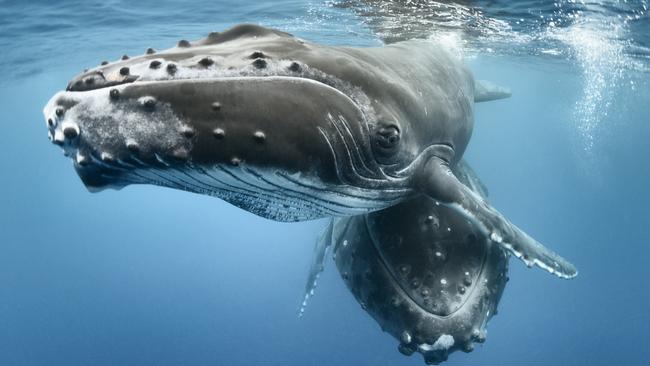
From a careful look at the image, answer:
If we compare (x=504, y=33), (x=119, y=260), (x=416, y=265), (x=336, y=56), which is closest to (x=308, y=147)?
(x=336, y=56)

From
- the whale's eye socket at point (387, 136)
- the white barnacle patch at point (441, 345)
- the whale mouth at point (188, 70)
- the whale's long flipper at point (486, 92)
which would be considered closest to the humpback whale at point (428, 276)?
the white barnacle patch at point (441, 345)

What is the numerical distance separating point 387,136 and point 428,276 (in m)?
2.12

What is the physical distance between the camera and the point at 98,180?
296cm

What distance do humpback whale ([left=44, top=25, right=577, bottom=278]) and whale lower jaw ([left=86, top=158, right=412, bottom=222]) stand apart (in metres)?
0.01

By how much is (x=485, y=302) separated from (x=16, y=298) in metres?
49.7

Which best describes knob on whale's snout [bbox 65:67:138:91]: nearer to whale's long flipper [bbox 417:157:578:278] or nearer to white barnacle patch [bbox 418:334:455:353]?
whale's long flipper [bbox 417:157:578:278]

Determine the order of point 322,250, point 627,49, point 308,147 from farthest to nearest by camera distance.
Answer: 1. point 627,49
2. point 322,250
3. point 308,147

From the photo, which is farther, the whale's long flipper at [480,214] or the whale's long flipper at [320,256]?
the whale's long flipper at [320,256]

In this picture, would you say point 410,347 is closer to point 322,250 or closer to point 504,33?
point 322,250

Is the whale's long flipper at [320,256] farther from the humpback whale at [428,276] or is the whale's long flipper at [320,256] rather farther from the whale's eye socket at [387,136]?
the whale's eye socket at [387,136]

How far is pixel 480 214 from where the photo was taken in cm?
450

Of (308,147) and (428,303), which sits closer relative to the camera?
(308,147)

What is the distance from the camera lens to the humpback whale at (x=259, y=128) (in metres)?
2.70

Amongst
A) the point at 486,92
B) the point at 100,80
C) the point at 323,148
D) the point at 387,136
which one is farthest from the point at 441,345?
the point at 486,92
